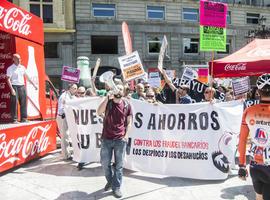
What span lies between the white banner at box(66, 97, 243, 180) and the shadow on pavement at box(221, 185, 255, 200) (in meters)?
0.39

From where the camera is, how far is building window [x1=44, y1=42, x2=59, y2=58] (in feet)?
125

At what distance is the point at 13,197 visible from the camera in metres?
7.04

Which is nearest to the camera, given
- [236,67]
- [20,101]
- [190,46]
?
[236,67]

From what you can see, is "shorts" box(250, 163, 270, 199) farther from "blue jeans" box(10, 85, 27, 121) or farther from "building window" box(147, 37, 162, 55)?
"building window" box(147, 37, 162, 55)

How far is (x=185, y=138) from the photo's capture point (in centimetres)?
786

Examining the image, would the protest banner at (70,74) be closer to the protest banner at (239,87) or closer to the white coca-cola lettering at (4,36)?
the white coca-cola lettering at (4,36)

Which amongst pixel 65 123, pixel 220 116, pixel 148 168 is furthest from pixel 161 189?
pixel 65 123

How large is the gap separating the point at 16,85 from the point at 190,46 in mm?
33348

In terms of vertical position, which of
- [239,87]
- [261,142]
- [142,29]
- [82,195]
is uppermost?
[142,29]

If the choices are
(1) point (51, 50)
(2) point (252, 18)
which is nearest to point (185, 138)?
(1) point (51, 50)

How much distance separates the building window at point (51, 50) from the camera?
38.2 metres

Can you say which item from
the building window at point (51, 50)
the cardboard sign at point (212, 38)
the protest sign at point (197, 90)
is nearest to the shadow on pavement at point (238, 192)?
the cardboard sign at point (212, 38)

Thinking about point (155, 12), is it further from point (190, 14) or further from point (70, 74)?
point (70, 74)

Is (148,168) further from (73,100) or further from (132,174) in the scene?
(73,100)
